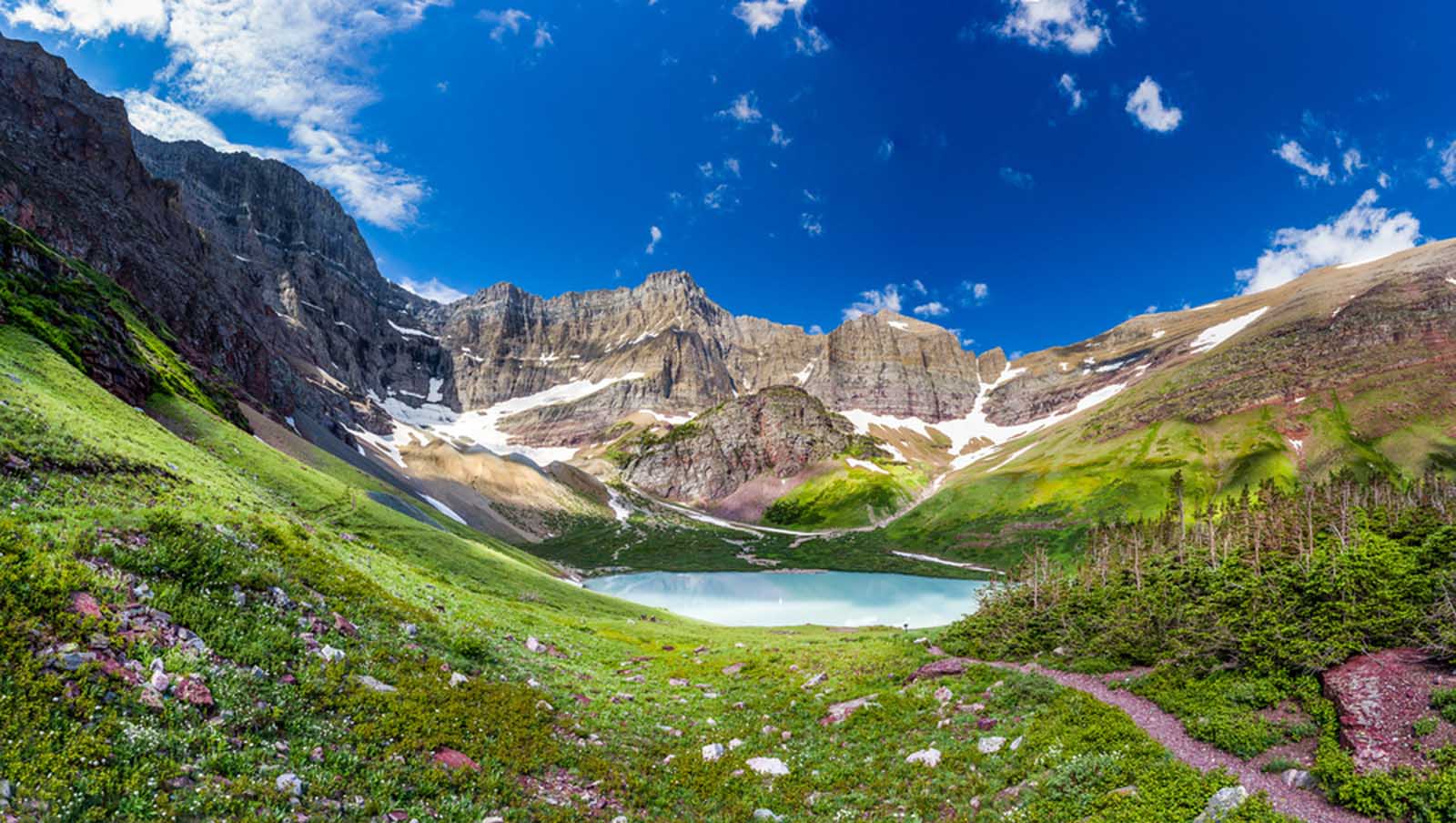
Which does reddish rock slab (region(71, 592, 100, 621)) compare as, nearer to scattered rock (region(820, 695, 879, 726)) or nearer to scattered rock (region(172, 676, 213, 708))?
scattered rock (region(172, 676, 213, 708))

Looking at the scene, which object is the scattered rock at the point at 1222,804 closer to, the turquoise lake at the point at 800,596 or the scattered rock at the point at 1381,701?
the scattered rock at the point at 1381,701

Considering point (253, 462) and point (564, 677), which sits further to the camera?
point (253, 462)

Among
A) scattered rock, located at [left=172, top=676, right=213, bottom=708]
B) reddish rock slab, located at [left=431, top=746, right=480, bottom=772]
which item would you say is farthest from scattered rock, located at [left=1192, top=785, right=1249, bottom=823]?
Answer: scattered rock, located at [left=172, top=676, right=213, bottom=708]

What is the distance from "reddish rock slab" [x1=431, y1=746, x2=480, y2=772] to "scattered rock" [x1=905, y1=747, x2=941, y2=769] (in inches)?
484

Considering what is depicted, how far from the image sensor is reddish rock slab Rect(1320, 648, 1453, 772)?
12758mm

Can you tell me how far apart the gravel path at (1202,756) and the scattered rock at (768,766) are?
10209 millimetres

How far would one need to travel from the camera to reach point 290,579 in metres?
16.5

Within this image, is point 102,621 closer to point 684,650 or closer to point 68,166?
point 684,650

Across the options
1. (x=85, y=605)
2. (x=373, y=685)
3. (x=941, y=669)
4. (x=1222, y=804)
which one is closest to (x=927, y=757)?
(x=1222, y=804)

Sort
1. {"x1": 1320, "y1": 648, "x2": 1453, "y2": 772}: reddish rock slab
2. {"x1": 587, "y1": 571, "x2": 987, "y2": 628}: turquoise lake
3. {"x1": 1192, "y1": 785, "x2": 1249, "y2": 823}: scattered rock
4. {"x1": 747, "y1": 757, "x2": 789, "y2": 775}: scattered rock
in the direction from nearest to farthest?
{"x1": 1192, "y1": 785, "x2": 1249, "y2": 823}: scattered rock → {"x1": 1320, "y1": 648, "x2": 1453, "y2": 772}: reddish rock slab → {"x1": 747, "y1": 757, "x2": 789, "y2": 775}: scattered rock → {"x1": 587, "y1": 571, "x2": 987, "y2": 628}: turquoise lake

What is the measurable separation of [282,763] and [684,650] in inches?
1274

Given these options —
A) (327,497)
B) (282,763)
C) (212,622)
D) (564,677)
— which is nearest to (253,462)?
(327,497)

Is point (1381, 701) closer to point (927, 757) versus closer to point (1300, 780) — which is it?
point (1300, 780)

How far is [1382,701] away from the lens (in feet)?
46.0
